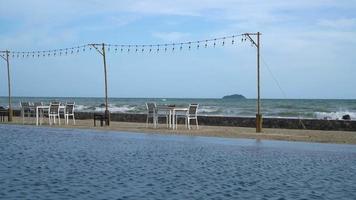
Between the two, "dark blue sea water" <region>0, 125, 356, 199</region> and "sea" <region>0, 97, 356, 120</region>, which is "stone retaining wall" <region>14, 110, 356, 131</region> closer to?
"sea" <region>0, 97, 356, 120</region>

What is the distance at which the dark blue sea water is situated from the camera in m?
10.1

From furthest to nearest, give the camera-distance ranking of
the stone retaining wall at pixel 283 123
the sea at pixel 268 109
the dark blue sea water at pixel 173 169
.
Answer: the sea at pixel 268 109 < the stone retaining wall at pixel 283 123 < the dark blue sea water at pixel 173 169

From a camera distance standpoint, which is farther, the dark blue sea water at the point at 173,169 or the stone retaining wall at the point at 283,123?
the stone retaining wall at the point at 283,123

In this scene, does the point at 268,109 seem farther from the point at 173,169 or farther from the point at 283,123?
the point at 173,169

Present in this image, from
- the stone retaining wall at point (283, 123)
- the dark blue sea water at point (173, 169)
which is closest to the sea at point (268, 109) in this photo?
the stone retaining wall at point (283, 123)

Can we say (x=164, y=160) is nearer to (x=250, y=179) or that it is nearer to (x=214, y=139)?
(x=250, y=179)

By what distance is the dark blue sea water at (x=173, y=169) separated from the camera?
1009cm

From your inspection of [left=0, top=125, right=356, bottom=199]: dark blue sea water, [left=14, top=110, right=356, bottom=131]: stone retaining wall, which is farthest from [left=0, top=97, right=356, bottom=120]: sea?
[left=0, top=125, right=356, bottom=199]: dark blue sea water

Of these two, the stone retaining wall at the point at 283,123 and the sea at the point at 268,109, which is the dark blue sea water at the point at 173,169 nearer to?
the stone retaining wall at the point at 283,123

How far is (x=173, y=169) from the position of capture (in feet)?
42.3

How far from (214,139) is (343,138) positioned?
182 inches

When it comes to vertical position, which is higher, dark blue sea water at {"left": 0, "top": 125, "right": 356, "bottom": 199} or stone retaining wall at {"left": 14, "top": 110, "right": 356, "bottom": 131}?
stone retaining wall at {"left": 14, "top": 110, "right": 356, "bottom": 131}

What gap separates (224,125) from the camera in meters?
29.3

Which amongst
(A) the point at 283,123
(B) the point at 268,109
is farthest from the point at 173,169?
(B) the point at 268,109
